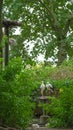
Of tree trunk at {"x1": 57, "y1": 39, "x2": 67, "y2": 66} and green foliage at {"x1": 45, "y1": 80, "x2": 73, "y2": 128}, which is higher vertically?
tree trunk at {"x1": 57, "y1": 39, "x2": 67, "y2": 66}

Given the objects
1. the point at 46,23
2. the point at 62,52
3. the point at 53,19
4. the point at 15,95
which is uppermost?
the point at 46,23

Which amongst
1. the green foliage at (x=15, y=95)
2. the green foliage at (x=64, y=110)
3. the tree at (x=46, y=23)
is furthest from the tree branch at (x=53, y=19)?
the green foliage at (x=15, y=95)

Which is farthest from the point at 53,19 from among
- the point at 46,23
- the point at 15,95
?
the point at 15,95

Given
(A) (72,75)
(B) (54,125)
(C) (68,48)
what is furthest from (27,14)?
(B) (54,125)

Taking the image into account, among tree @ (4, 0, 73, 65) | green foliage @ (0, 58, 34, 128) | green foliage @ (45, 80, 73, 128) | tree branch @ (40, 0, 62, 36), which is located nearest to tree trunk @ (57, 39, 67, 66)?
tree @ (4, 0, 73, 65)

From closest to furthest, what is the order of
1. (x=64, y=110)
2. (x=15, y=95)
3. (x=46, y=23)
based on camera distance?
(x=15, y=95) < (x=64, y=110) < (x=46, y=23)

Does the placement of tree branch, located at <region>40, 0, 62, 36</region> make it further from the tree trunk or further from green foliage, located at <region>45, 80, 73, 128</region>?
green foliage, located at <region>45, 80, 73, 128</region>

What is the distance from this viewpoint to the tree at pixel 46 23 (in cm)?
2269

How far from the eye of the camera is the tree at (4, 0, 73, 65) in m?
22.7

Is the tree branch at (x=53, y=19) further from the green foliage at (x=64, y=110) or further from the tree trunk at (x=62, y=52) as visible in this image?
the green foliage at (x=64, y=110)

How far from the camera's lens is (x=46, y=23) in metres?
25.2

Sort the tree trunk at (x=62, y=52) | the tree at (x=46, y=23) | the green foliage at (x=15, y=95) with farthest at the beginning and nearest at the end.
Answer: the tree at (x=46, y=23)
the tree trunk at (x=62, y=52)
the green foliage at (x=15, y=95)

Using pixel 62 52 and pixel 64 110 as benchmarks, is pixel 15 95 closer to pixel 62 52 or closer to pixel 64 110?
pixel 64 110

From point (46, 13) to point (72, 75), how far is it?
12.0m
